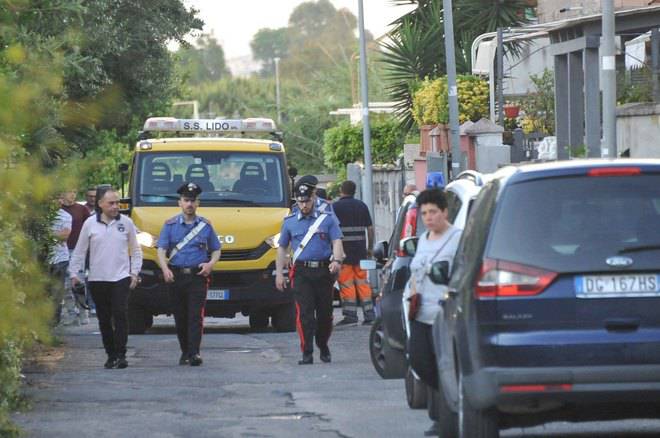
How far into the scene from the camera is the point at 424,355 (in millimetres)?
10992

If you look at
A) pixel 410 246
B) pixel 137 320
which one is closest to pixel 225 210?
pixel 137 320

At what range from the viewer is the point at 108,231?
1677 cm

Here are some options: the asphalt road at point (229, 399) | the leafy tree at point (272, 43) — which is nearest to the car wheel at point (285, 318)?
the asphalt road at point (229, 399)

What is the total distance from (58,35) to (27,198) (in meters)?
2.80

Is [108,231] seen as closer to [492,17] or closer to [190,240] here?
[190,240]

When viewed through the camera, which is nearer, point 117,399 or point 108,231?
point 117,399

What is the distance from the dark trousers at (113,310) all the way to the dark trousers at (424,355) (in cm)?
616

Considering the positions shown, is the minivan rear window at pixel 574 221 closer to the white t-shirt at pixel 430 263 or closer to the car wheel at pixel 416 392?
the white t-shirt at pixel 430 263

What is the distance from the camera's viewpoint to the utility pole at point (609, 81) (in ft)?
61.7

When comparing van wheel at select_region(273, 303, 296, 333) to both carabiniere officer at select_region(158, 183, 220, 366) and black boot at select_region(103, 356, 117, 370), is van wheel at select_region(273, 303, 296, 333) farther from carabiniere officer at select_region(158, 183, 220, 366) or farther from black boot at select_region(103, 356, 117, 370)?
black boot at select_region(103, 356, 117, 370)

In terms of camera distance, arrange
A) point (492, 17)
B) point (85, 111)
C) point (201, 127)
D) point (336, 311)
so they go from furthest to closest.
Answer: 1. point (492, 17)
2. point (336, 311)
3. point (201, 127)
4. point (85, 111)

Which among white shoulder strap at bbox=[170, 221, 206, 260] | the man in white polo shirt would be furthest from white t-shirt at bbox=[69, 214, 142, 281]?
white shoulder strap at bbox=[170, 221, 206, 260]

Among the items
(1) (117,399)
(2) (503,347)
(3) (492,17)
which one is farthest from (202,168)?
(3) (492,17)

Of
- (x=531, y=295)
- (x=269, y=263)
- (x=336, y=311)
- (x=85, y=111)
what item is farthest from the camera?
(x=336, y=311)
